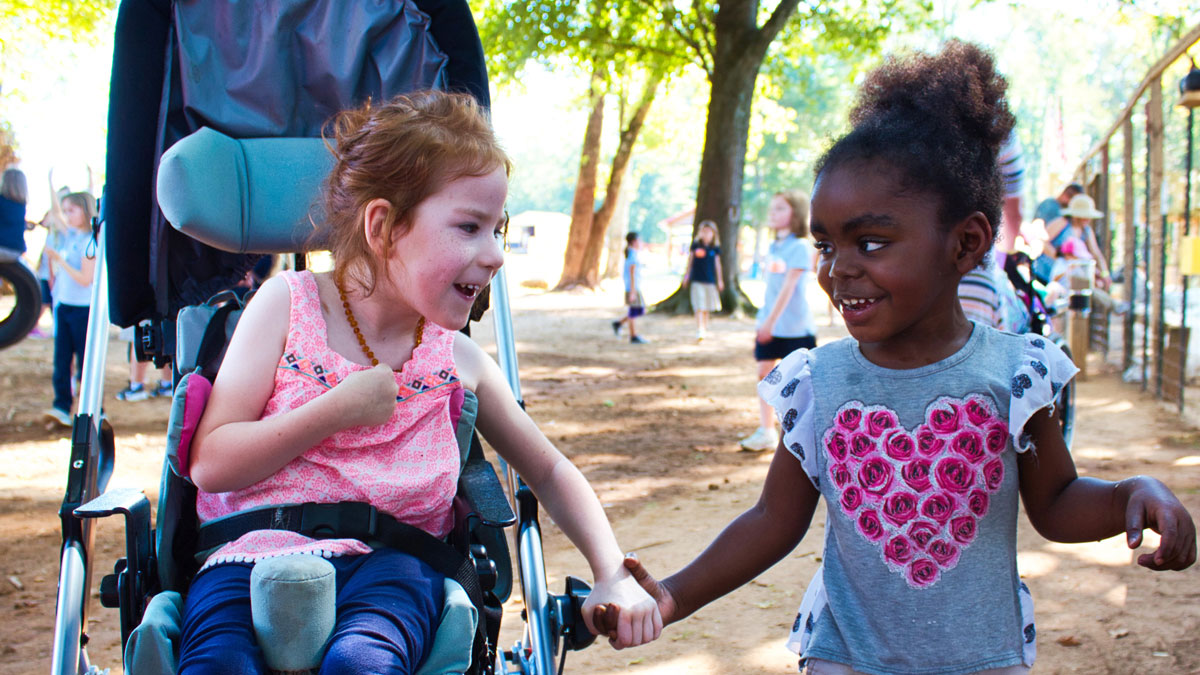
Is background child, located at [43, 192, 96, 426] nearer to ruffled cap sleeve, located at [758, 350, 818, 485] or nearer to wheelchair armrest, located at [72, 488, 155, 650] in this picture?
wheelchair armrest, located at [72, 488, 155, 650]

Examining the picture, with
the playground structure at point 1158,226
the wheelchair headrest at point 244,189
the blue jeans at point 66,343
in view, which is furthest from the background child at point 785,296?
the blue jeans at point 66,343

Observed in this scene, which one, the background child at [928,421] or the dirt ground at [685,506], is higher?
the background child at [928,421]

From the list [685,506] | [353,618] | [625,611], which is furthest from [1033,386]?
[685,506]

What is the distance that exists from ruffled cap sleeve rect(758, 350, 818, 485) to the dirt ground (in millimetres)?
1740

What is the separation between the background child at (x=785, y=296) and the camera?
21.1 feet

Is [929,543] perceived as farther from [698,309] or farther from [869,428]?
[698,309]

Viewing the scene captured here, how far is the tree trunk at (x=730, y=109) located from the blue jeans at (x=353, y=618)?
50.4 feet

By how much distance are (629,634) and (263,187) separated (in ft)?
4.71

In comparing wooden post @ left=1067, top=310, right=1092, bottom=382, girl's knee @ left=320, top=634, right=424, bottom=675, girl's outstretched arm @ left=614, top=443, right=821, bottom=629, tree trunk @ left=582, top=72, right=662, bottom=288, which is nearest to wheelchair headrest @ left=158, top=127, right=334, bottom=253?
girl's knee @ left=320, top=634, right=424, bottom=675

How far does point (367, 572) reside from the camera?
1.82 m

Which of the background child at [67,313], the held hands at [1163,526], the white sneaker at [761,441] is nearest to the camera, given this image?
the held hands at [1163,526]

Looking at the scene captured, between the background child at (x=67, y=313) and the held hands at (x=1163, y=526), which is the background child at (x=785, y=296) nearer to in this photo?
the background child at (x=67, y=313)

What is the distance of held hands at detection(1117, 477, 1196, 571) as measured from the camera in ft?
4.52

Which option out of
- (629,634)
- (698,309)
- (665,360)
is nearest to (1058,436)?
(629,634)
